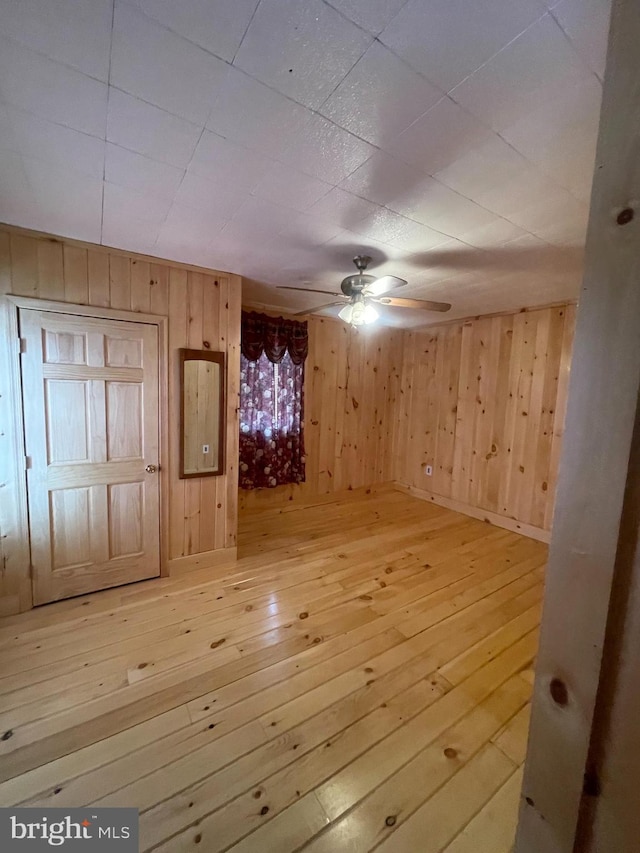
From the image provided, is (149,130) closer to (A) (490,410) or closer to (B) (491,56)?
(B) (491,56)

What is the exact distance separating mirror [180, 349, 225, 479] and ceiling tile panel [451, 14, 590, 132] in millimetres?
2182

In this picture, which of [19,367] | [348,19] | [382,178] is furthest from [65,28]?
[19,367]

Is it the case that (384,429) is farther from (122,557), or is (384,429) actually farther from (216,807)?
(216,807)

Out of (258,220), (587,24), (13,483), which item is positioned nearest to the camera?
(587,24)

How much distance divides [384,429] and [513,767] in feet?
13.1

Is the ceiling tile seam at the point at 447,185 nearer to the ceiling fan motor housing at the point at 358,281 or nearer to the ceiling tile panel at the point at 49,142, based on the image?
the ceiling fan motor housing at the point at 358,281

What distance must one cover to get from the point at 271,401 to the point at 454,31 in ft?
11.2

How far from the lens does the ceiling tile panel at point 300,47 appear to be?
33.7 inches

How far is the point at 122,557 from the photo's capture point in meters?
2.56

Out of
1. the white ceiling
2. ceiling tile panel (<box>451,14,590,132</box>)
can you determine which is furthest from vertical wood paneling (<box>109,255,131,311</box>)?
ceiling tile panel (<box>451,14,590,132</box>)

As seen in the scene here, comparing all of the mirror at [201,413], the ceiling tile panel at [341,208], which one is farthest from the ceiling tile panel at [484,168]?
the mirror at [201,413]

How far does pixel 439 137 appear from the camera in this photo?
123 centimetres

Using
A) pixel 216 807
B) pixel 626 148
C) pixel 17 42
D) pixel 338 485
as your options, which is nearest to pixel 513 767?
pixel 216 807

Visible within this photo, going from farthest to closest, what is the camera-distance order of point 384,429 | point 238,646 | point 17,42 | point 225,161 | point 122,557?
1. point 384,429
2. point 122,557
3. point 238,646
4. point 225,161
5. point 17,42
